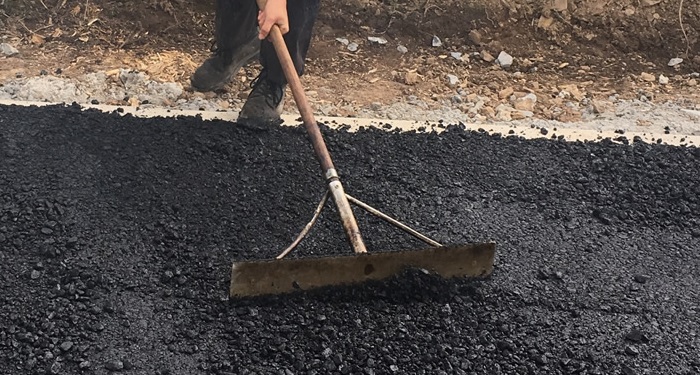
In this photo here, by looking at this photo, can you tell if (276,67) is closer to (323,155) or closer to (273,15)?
(273,15)

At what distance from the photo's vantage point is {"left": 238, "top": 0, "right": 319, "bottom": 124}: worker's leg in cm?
313

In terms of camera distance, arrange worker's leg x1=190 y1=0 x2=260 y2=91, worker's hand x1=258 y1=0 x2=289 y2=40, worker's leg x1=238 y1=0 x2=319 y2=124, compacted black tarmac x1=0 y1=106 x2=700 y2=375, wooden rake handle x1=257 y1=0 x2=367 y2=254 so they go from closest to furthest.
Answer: compacted black tarmac x1=0 y1=106 x2=700 y2=375, wooden rake handle x1=257 y1=0 x2=367 y2=254, worker's hand x1=258 y1=0 x2=289 y2=40, worker's leg x1=238 y1=0 x2=319 y2=124, worker's leg x1=190 y1=0 x2=260 y2=91

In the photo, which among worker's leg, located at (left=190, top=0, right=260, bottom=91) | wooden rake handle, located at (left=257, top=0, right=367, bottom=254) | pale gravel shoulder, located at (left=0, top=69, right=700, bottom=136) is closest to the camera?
wooden rake handle, located at (left=257, top=0, right=367, bottom=254)

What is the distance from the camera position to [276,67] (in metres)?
3.26

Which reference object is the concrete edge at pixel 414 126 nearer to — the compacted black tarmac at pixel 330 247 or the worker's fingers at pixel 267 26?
the compacted black tarmac at pixel 330 247

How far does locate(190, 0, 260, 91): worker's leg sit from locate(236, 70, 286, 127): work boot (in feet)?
1.06

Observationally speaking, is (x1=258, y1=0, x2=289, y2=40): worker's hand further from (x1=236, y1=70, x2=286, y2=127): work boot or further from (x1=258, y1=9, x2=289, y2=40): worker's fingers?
(x1=236, y1=70, x2=286, y2=127): work boot

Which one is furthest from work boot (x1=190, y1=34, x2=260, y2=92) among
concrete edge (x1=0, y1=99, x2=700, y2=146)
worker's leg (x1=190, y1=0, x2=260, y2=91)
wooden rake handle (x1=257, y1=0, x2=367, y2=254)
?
wooden rake handle (x1=257, y1=0, x2=367, y2=254)

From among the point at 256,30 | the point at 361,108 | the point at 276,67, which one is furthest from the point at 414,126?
the point at 256,30

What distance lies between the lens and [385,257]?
2.16 m

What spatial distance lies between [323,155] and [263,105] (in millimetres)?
870

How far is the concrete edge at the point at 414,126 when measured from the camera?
3211mm

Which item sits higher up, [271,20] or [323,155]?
[271,20]

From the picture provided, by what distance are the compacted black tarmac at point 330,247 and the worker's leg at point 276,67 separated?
0.12m
